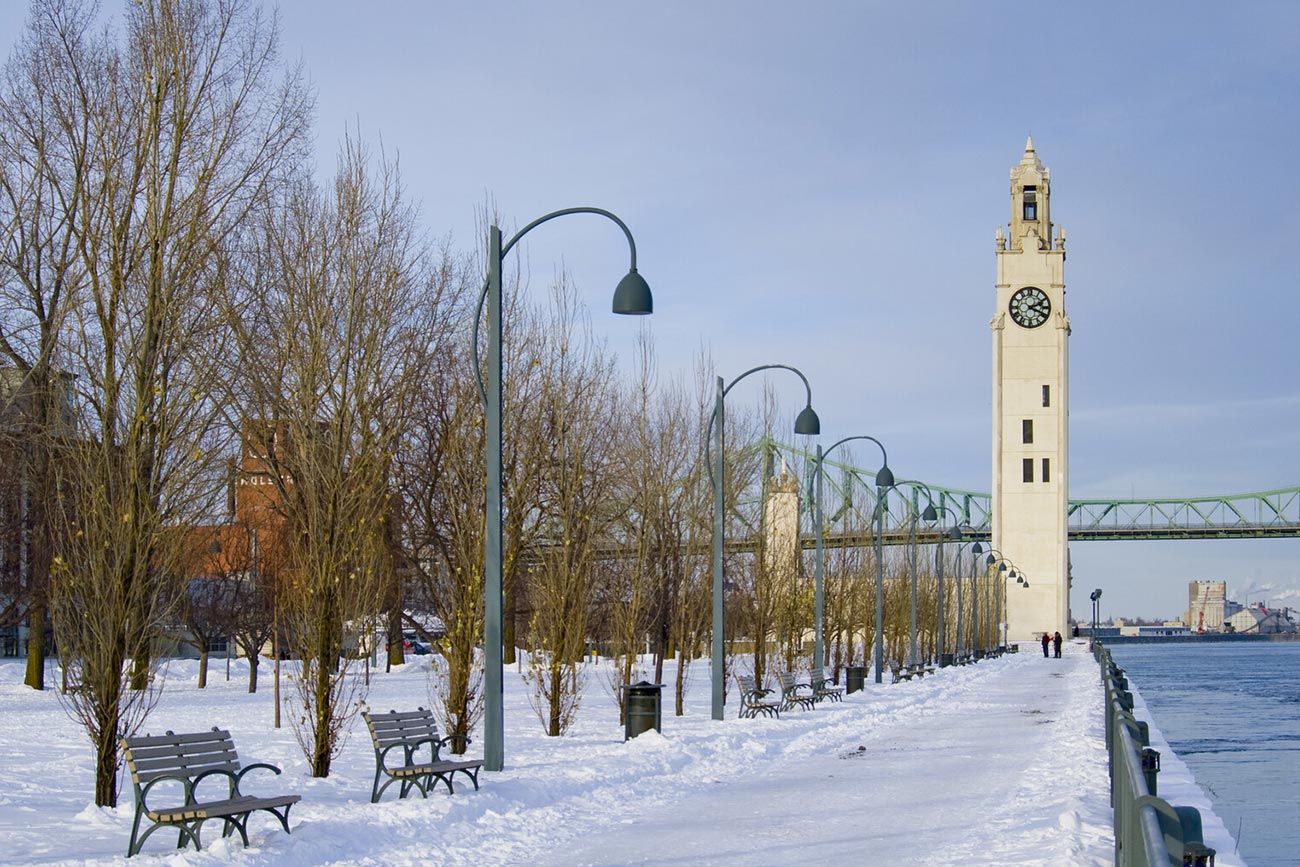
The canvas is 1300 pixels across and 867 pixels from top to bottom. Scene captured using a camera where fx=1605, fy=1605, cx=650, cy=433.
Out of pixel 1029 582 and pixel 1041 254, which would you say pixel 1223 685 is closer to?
pixel 1029 582

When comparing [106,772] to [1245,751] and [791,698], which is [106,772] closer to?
[791,698]

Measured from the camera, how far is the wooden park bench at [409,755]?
46.3 feet

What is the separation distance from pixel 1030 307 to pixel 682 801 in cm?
9506

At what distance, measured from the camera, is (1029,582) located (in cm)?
10562

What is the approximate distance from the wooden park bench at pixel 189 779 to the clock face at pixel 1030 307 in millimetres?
97730

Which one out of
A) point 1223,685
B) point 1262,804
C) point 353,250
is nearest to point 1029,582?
point 1223,685

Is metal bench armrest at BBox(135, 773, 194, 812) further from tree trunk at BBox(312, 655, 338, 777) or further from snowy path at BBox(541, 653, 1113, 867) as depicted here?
tree trunk at BBox(312, 655, 338, 777)

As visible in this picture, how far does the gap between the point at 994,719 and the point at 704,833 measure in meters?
16.7

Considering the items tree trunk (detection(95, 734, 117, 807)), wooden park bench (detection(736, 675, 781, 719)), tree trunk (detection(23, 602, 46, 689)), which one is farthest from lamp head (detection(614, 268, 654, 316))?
tree trunk (detection(23, 602, 46, 689))

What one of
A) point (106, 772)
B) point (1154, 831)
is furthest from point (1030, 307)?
point (1154, 831)

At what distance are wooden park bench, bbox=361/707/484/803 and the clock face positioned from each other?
94.5 metres

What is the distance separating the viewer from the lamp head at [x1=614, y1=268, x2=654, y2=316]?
1673 centimetres

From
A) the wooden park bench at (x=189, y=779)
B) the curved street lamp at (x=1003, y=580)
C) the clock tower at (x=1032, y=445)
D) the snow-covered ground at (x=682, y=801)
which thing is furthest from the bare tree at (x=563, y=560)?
the clock tower at (x=1032, y=445)

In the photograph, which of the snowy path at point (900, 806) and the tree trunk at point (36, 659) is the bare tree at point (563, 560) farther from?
the tree trunk at point (36, 659)
